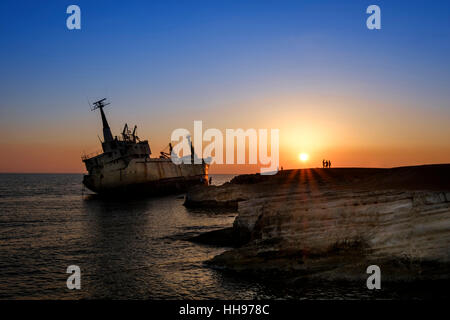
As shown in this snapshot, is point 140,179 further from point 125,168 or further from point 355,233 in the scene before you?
point 355,233

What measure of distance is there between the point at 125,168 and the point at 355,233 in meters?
58.4

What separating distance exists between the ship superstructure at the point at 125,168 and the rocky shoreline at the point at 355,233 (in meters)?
53.5

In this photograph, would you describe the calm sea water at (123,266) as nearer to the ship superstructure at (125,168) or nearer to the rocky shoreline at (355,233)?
the rocky shoreline at (355,233)

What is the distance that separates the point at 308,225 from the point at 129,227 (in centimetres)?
Result: 2092

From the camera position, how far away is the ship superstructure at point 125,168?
6712 centimetres

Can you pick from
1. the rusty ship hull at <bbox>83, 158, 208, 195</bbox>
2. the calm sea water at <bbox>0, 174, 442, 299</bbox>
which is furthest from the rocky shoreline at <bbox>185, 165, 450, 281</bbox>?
Result: the rusty ship hull at <bbox>83, 158, 208, 195</bbox>

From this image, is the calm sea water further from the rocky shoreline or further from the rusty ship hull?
the rusty ship hull

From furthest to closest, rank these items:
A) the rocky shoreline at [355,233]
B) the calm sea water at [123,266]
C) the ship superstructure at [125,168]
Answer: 1. the ship superstructure at [125,168]
2. the calm sea water at [123,266]
3. the rocky shoreline at [355,233]

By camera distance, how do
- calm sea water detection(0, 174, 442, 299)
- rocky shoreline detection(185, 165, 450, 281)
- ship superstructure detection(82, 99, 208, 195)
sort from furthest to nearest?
1. ship superstructure detection(82, 99, 208, 195)
2. calm sea water detection(0, 174, 442, 299)
3. rocky shoreline detection(185, 165, 450, 281)

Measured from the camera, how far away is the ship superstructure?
67.1 m

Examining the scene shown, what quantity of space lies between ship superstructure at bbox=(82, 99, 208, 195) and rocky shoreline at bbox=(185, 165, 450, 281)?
5350cm

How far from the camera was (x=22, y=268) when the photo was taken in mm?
17953

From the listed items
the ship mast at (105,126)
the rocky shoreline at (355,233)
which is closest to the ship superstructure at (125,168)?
the ship mast at (105,126)
